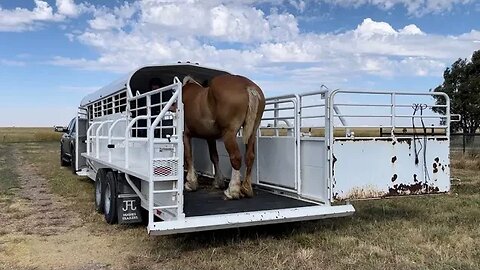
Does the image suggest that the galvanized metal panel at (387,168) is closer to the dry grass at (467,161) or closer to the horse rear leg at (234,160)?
the horse rear leg at (234,160)

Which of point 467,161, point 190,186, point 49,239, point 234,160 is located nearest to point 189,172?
point 190,186

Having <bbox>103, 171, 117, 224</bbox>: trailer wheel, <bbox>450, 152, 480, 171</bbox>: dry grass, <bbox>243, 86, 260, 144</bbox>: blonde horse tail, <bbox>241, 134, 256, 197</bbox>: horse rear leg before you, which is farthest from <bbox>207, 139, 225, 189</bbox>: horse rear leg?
<bbox>450, 152, 480, 171</bbox>: dry grass

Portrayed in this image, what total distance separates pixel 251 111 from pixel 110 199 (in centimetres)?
258

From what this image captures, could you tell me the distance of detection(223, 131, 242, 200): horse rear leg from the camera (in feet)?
21.7

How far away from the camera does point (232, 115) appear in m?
6.52

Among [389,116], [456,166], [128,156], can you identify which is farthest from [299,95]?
[456,166]

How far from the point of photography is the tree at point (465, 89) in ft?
97.7

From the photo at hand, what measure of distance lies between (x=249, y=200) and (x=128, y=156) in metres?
1.80

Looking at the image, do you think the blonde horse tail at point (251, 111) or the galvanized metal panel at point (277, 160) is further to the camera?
the galvanized metal panel at point (277, 160)

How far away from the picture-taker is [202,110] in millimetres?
7098

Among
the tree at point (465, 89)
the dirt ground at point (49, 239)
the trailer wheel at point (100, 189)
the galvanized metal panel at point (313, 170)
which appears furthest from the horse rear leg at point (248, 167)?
the tree at point (465, 89)

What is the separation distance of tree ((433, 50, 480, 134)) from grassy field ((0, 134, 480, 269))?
77.3 feet

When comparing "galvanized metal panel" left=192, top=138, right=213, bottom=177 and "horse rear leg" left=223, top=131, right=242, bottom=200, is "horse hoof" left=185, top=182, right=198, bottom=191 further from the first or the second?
"galvanized metal panel" left=192, top=138, right=213, bottom=177

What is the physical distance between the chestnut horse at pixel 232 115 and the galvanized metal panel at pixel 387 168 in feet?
4.36
